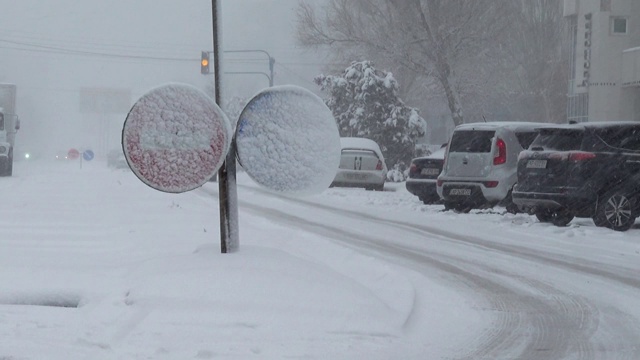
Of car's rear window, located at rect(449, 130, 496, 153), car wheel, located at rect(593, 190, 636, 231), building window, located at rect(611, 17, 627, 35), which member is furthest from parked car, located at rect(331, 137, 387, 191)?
building window, located at rect(611, 17, 627, 35)

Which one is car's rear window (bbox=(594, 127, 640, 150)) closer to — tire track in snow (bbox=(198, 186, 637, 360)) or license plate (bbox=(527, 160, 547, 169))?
license plate (bbox=(527, 160, 547, 169))

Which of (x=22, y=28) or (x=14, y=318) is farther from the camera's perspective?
(x=22, y=28)

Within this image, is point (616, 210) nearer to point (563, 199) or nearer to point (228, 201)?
point (563, 199)

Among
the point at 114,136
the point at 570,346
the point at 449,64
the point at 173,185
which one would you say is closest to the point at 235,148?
the point at 173,185

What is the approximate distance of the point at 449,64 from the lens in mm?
35406

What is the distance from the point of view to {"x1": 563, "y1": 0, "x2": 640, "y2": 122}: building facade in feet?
124

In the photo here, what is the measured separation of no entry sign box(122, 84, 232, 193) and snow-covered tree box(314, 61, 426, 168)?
96.6ft

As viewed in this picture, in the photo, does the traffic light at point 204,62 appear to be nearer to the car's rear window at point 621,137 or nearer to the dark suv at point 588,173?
the dark suv at point 588,173

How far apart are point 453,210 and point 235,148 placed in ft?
39.4

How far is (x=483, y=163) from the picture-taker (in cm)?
1855

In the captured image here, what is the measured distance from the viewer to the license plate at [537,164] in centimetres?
1555

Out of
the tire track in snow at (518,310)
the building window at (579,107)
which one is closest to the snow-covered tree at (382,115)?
the building window at (579,107)

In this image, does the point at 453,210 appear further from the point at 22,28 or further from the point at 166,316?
the point at 22,28

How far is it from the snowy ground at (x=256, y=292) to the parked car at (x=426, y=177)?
7.31 meters
